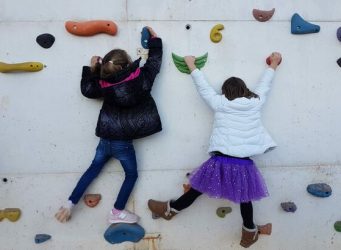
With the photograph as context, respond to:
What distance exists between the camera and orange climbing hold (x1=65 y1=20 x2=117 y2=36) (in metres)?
2.18

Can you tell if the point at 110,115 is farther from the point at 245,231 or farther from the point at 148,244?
the point at 245,231

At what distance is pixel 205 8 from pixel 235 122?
69 centimetres

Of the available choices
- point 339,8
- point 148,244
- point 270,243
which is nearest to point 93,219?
point 148,244

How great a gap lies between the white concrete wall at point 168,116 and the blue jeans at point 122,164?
0.09 metres

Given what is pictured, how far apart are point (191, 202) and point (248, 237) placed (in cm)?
40

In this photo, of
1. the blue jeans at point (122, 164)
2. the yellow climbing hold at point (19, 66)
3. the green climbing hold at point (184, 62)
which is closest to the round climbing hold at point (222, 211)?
the blue jeans at point (122, 164)

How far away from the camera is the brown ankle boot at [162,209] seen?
2.31m

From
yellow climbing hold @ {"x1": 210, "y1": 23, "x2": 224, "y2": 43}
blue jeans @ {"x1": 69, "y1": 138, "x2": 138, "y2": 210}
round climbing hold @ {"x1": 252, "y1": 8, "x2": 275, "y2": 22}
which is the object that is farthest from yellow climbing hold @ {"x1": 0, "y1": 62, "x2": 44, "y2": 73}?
round climbing hold @ {"x1": 252, "y1": 8, "x2": 275, "y2": 22}

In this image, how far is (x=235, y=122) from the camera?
2.12m

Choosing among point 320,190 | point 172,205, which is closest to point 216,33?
point 172,205

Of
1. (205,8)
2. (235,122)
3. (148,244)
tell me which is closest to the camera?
(235,122)

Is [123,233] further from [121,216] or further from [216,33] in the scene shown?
[216,33]

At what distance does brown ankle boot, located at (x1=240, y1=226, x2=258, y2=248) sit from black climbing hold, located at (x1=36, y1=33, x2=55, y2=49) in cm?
155

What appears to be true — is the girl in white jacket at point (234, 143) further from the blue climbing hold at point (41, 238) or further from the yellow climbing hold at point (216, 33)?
the blue climbing hold at point (41, 238)
